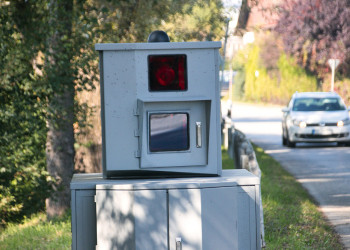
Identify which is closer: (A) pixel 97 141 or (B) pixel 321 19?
(A) pixel 97 141

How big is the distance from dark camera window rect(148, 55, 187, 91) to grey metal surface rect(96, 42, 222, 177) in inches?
1.4

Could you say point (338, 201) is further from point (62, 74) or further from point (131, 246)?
point (131, 246)

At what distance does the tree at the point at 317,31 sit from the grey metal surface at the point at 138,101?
131 ft

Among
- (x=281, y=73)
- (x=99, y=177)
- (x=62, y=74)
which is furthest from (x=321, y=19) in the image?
(x=99, y=177)

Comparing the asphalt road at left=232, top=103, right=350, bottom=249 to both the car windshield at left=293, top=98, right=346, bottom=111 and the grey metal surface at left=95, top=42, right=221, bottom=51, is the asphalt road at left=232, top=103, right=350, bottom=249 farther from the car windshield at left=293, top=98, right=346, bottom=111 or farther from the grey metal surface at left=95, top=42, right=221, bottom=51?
the grey metal surface at left=95, top=42, right=221, bottom=51

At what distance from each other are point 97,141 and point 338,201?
637 centimetres

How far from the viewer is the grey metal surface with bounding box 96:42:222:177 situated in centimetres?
509

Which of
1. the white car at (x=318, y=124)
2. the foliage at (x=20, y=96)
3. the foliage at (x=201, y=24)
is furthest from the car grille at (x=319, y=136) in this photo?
the foliage at (x=20, y=96)

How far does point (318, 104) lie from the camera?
74.4 ft

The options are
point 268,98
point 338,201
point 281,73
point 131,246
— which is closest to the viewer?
point 131,246

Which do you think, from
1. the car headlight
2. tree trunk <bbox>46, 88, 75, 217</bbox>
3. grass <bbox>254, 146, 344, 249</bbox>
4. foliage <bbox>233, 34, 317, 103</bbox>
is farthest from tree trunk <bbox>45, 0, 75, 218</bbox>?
foliage <bbox>233, 34, 317, 103</bbox>

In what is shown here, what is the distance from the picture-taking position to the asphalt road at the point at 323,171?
35.1 ft

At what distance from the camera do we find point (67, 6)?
422 inches

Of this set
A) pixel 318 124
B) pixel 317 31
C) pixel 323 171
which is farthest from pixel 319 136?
pixel 317 31
